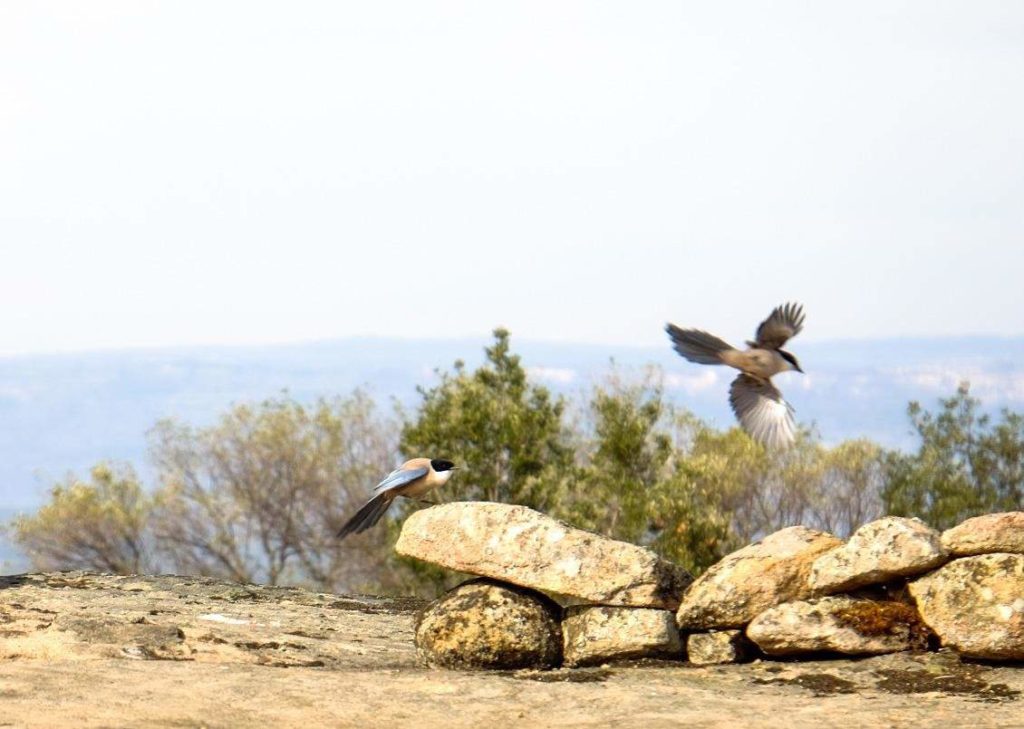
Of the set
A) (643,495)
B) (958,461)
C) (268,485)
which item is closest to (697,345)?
(643,495)

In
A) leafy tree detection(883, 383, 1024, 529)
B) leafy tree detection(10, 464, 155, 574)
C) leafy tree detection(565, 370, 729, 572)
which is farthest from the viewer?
leafy tree detection(10, 464, 155, 574)

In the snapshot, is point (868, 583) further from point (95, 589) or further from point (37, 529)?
point (37, 529)

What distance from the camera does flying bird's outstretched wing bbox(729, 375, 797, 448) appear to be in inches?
563

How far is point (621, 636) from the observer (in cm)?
1284

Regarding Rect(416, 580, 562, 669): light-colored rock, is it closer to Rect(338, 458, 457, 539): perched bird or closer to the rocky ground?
the rocky ground

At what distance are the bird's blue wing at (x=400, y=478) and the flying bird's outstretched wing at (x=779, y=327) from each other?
11.6 ft

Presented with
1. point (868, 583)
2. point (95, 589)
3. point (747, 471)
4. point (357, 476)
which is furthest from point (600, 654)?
point (357, 476)

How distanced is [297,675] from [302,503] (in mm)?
28931

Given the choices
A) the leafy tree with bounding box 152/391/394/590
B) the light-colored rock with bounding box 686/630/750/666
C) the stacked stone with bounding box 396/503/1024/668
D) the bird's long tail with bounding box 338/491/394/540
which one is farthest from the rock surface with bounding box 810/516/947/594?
the leafy tree with bounding box 152/391/394/590

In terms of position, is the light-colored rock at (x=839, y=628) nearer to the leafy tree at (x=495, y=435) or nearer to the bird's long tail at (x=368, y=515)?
the bird's long tail at (x=368, y=515)

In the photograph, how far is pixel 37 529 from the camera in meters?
39.8

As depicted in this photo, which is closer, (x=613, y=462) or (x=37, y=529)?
(x=613, y=462)

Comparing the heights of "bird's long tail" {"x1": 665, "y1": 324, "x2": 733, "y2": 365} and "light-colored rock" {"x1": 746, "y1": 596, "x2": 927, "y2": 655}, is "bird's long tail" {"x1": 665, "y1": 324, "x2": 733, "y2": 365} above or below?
above

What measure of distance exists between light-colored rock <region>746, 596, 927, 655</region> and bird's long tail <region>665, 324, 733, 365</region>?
9.19 feet
